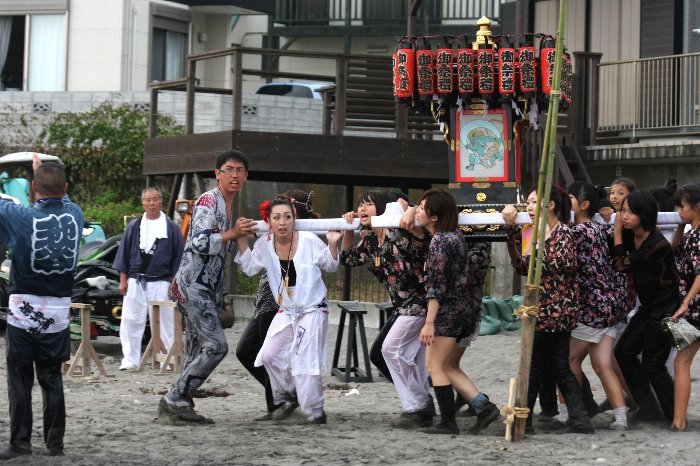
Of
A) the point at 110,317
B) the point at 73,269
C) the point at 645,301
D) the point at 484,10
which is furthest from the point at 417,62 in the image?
the point at 484,10

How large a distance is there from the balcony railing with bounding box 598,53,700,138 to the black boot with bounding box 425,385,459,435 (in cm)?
869

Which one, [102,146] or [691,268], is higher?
[102,146]

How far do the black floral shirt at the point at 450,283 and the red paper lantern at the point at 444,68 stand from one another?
2.03 meters

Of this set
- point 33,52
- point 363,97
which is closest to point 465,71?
point 363,97

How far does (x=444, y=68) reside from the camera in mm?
7926

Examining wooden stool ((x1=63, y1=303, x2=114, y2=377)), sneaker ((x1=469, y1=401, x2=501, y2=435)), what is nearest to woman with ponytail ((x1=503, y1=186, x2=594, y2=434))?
sneaker ((x1=469, y1=401, x2=501, y2=435))

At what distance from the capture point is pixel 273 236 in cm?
690

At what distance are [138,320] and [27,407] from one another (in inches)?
171

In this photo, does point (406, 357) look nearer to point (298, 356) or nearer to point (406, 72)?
point (298, 356)

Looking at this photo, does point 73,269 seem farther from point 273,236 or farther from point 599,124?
point 599,124

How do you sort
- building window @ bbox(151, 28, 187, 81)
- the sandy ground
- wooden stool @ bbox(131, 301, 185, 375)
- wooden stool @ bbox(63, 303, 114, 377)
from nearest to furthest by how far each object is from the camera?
the sandy ground → wooden stool @ bbox(63, 303, 114, 377) → wooden stool @ bbox(131, 301, 185, 375) → building window @ bbox(151, 28, 187, 81)

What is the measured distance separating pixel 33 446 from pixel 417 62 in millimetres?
4472

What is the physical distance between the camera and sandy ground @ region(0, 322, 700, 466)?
5543 millimetres

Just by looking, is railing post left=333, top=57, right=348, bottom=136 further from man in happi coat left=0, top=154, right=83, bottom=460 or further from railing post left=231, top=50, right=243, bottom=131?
man in happi coat left=0, top=154, right=83, bottom=460
